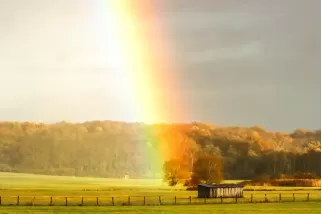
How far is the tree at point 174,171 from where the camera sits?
11.4m

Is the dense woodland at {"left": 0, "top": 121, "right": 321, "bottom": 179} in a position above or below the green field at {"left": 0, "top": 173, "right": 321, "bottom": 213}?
above

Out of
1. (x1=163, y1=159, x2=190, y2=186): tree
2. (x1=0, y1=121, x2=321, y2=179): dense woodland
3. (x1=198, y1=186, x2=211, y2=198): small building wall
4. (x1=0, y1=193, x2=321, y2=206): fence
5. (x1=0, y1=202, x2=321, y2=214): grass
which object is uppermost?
(x1=0, y1=121, x2=321, y2=179): dense woodland

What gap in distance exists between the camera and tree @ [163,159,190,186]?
11352mm

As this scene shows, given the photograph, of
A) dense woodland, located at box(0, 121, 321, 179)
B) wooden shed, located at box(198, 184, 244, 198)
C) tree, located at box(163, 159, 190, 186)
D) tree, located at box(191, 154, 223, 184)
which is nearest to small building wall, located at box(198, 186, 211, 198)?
wooden shed, located at box(198, 184, 244, 198)

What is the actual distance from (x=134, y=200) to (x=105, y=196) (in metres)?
0.64

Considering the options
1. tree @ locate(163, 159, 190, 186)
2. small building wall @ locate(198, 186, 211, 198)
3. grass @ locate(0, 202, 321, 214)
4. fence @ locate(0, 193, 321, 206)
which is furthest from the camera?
small building wall @ locate(198, 186, 211, 198)

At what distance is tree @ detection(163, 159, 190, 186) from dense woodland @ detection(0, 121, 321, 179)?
0.06 metres

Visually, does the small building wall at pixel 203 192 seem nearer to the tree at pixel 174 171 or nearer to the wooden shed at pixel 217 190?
the wooden shed at pixel 217 190

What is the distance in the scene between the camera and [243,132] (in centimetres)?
1163

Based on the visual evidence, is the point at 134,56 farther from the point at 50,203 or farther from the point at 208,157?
the point at 50,203

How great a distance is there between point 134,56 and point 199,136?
231 centimetres

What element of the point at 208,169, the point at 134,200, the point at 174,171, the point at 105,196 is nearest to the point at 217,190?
the point at 208,169

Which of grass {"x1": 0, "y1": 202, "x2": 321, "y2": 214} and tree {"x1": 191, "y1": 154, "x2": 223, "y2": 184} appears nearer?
grass {"x1": 0, "y1": 202, "x2": 321, "y2": 214}

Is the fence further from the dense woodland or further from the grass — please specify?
the dense woodland
